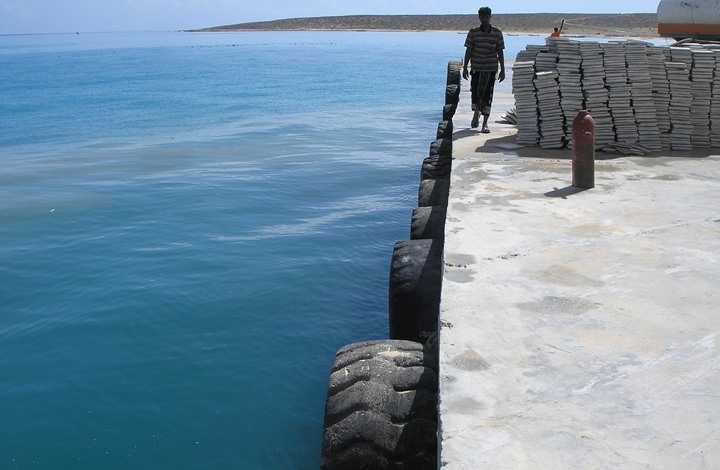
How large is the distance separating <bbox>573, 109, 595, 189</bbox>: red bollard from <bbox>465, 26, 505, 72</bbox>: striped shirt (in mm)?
4023

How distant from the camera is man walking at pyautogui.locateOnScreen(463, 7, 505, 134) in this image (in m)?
11.2

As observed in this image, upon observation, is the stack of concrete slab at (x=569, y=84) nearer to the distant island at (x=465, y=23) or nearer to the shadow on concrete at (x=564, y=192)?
the shadow on concrete at (x=564, y=192)

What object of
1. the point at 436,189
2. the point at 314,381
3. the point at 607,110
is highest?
the point at 607,110

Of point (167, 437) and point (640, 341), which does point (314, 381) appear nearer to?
point (167, 437)

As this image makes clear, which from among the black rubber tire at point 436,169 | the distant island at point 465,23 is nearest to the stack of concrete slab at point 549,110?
the black rubber tire at point 436,169

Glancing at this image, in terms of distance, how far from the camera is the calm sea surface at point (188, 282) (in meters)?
6.08

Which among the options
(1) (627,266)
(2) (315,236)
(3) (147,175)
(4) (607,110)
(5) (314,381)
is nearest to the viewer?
(1) (627,266)

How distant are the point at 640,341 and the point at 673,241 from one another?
1.95 meters

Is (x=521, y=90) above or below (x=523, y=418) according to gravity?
above

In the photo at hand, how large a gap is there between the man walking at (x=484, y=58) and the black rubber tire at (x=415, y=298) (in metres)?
5.85

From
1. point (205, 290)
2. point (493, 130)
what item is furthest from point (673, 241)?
point (493, 130)

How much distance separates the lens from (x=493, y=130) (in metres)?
11.5

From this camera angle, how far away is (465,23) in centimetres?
12425

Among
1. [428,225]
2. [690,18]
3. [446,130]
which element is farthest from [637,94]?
[690,18]
